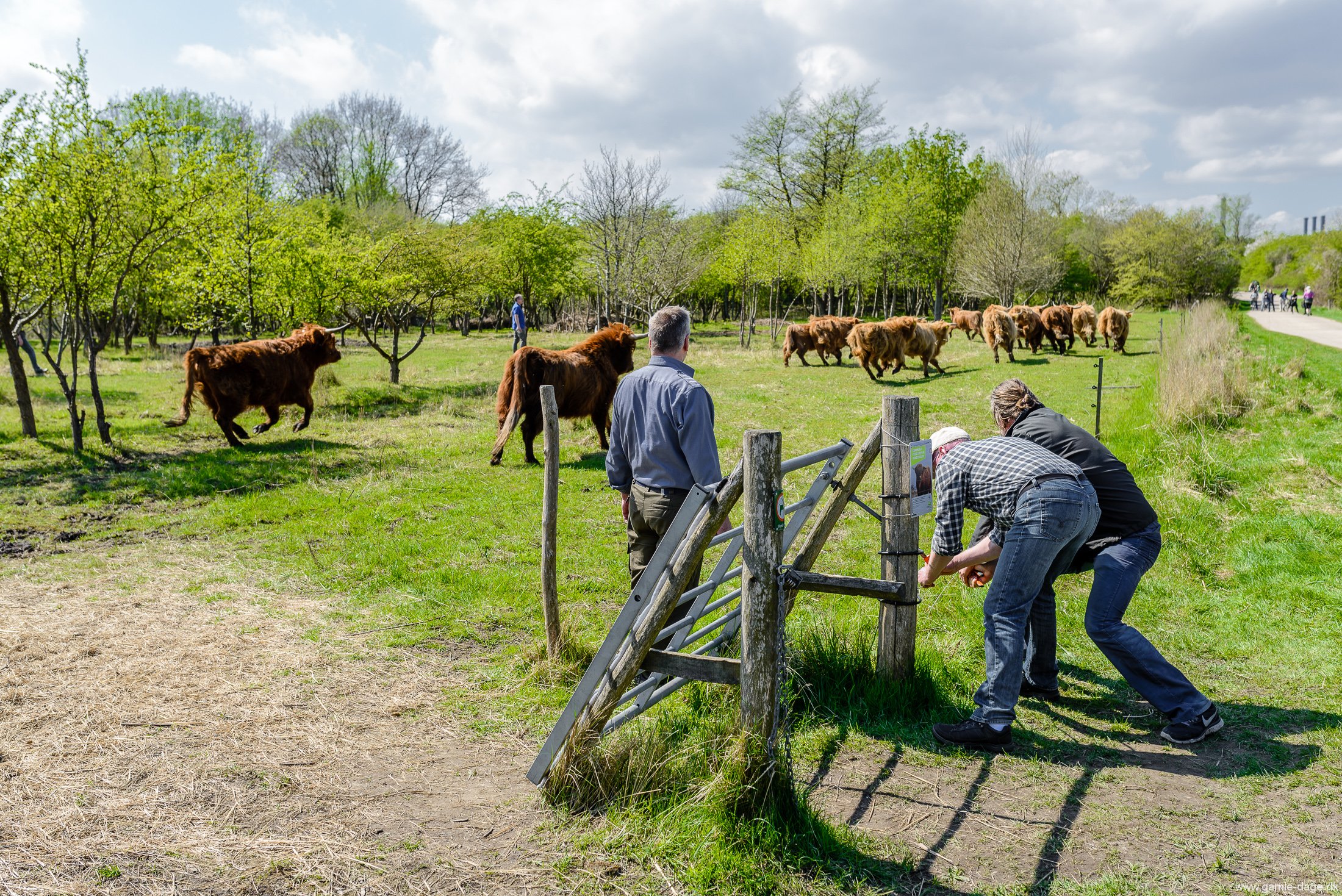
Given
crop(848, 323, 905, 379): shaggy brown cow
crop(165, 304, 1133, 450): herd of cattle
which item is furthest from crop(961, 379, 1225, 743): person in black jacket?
crop(848, 323, 905, 379): shaggy brown cow

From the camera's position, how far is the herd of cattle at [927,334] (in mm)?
21188

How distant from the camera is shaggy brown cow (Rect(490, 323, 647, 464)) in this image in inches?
416

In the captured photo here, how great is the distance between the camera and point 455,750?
4.09m

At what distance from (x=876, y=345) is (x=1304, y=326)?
22384 mm

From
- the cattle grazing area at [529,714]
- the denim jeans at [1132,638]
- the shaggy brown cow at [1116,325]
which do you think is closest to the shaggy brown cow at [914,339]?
the shaggy brown cow at [1116,325]

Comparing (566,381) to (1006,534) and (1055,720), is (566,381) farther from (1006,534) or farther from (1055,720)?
(1055,720)

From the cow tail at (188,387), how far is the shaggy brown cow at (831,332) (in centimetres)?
1733

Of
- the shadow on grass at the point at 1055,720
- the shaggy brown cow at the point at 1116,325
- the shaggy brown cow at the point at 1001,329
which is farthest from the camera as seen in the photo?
the shaggy brown cow at the point at 1116,325

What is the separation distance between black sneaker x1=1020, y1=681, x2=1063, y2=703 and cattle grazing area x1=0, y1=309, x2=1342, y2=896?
0.08 m

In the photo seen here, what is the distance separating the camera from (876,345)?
21.0 meters

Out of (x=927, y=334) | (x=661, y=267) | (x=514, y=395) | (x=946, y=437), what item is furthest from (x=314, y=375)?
(x=661, y=267)

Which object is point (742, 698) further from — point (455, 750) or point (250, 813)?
point (250, 813)

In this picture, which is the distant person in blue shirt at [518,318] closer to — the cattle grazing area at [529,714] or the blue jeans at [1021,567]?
the cattle grazing area at [529,714]

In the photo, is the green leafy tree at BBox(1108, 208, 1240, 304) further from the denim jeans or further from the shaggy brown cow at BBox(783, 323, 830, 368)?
the denim jeans
